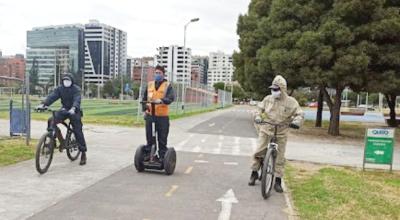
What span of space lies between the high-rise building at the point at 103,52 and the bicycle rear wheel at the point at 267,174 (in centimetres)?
9127

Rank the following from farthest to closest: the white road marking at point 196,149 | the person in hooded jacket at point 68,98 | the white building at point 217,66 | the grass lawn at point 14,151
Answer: the white building at point 217,66 → the white road marking at point 196,149 → the grass lawn at point 14,151 → the person in hooded jacket at point 68,98

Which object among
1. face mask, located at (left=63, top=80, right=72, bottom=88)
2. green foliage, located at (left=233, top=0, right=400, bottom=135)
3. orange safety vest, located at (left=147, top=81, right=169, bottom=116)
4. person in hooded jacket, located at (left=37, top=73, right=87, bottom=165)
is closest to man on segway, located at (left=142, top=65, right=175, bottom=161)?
orange safety vest, located at (left=147, top=81, right=169, bottom=116)

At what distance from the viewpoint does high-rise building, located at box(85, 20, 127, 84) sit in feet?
316

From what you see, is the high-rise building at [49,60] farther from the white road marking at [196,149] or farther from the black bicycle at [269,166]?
the black bicycle at [269,166]

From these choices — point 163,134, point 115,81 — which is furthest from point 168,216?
point 115,81

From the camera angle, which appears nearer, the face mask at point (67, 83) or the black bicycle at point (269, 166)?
the black bicycle at point (269, 166)

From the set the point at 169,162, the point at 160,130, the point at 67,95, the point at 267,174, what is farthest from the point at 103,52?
the point at 267,174

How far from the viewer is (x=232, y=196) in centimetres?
748

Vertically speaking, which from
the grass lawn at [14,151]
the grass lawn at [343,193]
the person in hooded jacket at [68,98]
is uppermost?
the person in hooded jacket at [68,98]

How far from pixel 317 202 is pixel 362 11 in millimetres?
14735

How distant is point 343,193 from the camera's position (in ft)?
26.0

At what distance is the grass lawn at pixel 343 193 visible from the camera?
6645 mm

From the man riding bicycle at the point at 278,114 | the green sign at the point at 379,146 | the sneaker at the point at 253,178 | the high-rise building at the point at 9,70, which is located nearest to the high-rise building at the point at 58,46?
the high-rise building at the point at 9,70

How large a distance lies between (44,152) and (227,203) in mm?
3573
